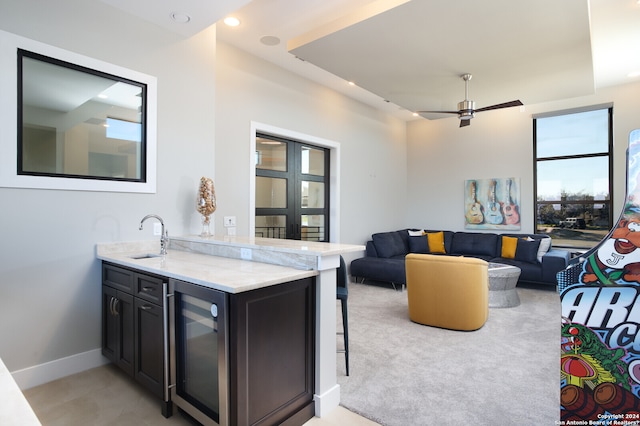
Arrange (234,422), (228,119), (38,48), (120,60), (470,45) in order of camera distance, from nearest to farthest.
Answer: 1. (234,422)
2. (38,48)
3. (120,60)
4. (470,45)
5. (228,119)

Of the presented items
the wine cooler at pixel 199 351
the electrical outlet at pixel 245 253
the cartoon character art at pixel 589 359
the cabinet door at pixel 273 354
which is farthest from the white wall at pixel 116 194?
the cartoon character art at pixel 589 359

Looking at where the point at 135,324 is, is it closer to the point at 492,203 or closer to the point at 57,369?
the point at 57,369

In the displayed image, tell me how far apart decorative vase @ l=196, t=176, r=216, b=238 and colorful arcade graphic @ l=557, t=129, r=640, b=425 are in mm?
2803

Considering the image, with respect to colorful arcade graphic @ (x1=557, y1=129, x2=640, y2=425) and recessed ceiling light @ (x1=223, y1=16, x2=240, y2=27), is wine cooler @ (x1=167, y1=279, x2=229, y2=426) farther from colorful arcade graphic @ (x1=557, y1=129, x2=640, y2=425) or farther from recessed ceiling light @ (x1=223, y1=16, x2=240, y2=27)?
recessed ceiling light @ (x1=223, y1=16, x2=240, y2=27)

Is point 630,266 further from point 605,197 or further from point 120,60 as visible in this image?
point 605,197

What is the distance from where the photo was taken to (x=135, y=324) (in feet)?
7.72

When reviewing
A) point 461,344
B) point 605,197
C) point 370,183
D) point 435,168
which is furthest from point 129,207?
point 605,197

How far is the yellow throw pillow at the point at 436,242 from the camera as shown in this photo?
670cm

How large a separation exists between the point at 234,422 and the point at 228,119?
10.8 ft

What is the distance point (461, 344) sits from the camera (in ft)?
10.6

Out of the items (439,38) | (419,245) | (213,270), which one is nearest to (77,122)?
(213,270)

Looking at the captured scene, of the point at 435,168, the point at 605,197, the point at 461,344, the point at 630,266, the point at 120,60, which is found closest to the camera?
the point at 630,266

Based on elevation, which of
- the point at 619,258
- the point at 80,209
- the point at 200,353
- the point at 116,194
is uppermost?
the point at 116,194

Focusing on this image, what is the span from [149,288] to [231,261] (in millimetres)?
540
